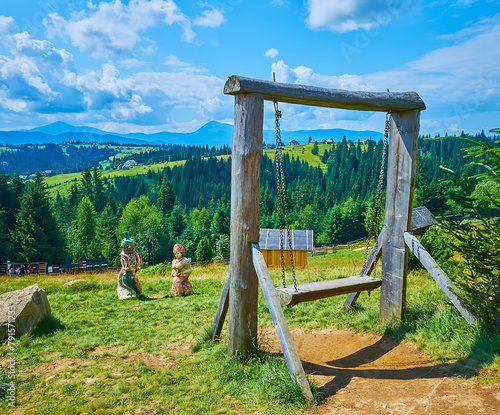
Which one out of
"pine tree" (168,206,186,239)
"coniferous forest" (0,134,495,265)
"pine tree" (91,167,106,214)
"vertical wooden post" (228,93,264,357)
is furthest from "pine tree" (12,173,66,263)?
"vertical wooden post" (228,93,264,357)

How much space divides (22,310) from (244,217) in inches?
220

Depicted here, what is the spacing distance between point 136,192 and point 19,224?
96.2 m

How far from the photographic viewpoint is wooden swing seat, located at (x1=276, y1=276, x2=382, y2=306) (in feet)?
17.6

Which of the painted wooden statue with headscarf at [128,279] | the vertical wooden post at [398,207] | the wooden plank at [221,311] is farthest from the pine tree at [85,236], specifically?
the vertical wooden post at [398,207]

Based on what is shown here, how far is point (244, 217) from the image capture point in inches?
220

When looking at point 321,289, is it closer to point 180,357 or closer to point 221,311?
point 221,311

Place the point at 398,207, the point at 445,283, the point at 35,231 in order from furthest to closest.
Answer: the point at 35,231, the point at 398,207, the point at 445,283

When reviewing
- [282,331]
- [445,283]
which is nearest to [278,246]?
[445,283]

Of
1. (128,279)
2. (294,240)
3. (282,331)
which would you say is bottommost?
(294,240)

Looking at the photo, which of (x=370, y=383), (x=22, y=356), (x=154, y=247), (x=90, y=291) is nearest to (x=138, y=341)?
(x=22, y=356)

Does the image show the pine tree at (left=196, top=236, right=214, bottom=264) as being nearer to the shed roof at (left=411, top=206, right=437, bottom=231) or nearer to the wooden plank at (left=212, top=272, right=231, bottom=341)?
the shed roof at (left=411, top=206, right=437, bottom=231)

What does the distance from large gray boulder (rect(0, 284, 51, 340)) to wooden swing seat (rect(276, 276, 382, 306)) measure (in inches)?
224

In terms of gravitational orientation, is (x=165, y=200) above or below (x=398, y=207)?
below

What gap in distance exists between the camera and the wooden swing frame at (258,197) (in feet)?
17.4
